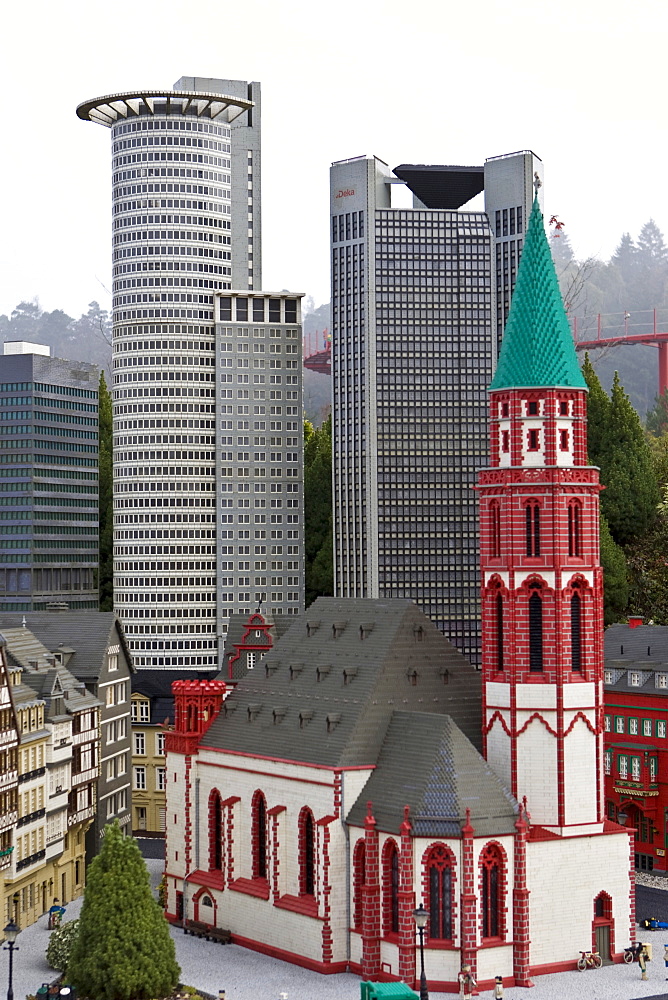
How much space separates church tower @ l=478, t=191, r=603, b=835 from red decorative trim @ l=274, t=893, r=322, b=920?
1271 cm

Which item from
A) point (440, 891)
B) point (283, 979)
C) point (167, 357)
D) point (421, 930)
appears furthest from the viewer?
point (167, 357)

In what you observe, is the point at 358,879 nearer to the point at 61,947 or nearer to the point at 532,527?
the point at 61,947

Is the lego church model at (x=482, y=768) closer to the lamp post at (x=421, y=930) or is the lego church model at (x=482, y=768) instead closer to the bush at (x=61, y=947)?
the lamp post at (x=421, y=930)

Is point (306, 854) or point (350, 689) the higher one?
point (350, 689)

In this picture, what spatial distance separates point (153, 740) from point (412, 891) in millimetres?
56632

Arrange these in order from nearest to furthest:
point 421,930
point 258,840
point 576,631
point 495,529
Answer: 1. point 421,930
2. point 576,631
3. point 495,529
4. point 258,840

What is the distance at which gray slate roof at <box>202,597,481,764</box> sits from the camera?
3802 inches

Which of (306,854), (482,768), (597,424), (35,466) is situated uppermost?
(597,424)

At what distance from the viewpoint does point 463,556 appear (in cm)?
18962

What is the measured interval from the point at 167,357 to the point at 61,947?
101 metres

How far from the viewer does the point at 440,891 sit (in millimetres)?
87188

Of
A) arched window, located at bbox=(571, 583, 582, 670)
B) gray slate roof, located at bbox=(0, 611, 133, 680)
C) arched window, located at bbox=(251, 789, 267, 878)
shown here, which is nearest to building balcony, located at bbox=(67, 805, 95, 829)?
gray slate roof, located at bbox=(0, 611, 133, 680)

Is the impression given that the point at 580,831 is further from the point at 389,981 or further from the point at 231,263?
the point at 231,263

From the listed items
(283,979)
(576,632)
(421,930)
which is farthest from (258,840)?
(421,930)
